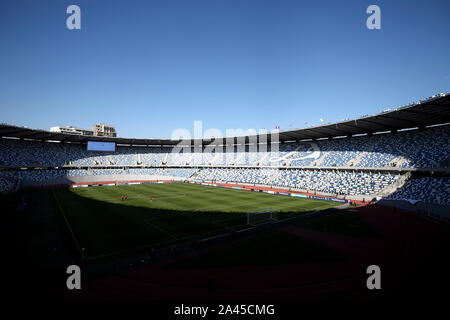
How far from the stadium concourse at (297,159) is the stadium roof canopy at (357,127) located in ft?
0.47

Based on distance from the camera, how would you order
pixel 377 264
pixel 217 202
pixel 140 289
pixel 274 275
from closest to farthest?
pixel 140 289, pixel 274 275, pixel 377 264, pixel 217 202

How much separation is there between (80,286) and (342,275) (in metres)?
13.9

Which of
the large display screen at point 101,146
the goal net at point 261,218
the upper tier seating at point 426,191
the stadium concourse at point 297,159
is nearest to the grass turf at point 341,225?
the goal net at point 261,218

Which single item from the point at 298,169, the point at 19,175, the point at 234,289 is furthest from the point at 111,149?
the point at 234,289

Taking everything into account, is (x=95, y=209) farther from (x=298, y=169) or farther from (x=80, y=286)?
(x=298, y=169)

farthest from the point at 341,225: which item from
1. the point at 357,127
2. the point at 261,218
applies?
the point at 357,127

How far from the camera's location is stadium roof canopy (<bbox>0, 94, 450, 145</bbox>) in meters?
30.8

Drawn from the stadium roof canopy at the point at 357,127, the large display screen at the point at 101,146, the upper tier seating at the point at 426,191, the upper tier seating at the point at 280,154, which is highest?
the stadium roof canopy at the point at 357,127

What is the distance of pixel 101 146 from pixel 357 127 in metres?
69.1

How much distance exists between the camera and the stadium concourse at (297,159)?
34.1 m

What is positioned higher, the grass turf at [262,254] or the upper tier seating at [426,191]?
the upper tier seating at [426,191]

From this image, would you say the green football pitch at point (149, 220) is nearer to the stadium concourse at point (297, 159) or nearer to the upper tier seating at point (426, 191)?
the upper tier seating at point (426, 191)

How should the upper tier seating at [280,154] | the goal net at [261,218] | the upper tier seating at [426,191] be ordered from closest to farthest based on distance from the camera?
the goal net at [261,218]
the upper tier seating at [426,191]
the upper tier seating at [280,154]

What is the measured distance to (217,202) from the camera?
3375cm
